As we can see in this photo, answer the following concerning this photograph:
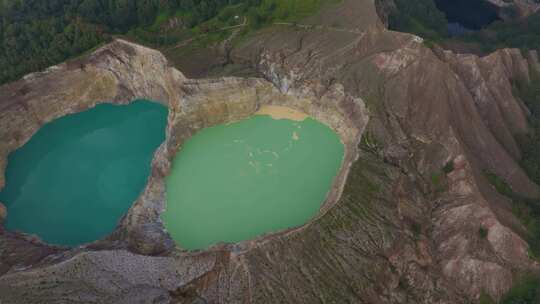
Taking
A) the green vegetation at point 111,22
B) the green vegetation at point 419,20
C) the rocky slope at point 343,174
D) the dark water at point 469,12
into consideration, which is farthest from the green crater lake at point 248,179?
the dark water at point 469,12

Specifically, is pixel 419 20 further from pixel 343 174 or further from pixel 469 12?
pixel 343 174

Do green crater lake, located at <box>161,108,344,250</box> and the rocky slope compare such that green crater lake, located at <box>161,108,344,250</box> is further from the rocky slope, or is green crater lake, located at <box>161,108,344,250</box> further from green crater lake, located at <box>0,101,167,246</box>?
green crater lake, located at <box>0,101,167,246</box>

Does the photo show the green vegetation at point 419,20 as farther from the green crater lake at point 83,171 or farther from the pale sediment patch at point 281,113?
the green crater lake at point 83,171

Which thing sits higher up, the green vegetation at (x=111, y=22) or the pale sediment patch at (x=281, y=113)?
the green vegetation at (x=111, y=22)

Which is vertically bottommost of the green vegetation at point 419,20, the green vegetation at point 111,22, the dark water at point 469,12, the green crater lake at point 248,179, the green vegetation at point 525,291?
the green vegetation at point 525,291

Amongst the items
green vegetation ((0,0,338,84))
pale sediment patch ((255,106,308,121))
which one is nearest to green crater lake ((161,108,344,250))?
pale sediment patch ((255,106,308,121))
